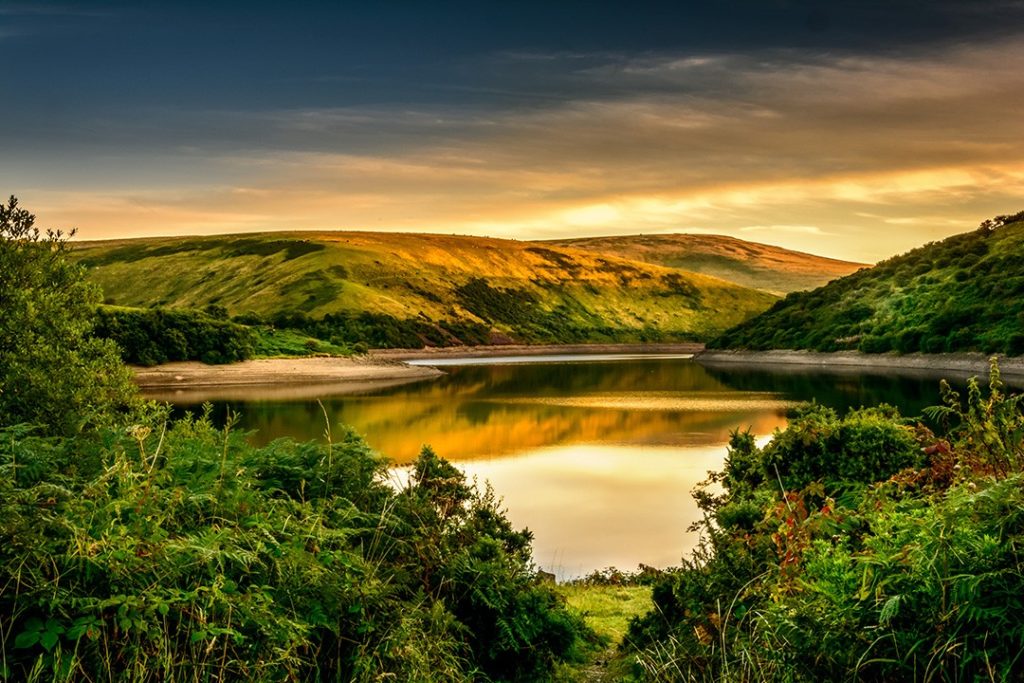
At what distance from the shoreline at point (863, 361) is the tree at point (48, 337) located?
67309 mm

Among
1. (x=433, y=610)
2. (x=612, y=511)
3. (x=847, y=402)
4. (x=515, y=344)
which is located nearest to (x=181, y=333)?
(x=847, y=402)

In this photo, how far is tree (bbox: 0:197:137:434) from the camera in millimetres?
18906

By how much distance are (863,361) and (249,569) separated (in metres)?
98.6

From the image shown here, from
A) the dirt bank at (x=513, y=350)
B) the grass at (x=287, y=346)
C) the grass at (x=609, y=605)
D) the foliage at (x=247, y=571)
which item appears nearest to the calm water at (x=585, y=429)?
the grass at (x=609, y=605)

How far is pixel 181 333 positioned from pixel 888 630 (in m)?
88.7

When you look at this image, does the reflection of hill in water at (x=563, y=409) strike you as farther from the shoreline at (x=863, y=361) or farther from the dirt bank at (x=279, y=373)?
the dirt bank at (x=279, y=373)

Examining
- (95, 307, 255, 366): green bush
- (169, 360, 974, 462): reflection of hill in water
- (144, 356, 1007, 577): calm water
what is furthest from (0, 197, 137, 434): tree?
(95, 307, 255, 366): green bush

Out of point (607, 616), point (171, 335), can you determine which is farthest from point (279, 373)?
point (607, 616)

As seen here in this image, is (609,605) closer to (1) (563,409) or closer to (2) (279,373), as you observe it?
(1) (563,409)

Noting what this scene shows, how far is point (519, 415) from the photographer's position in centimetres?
5553

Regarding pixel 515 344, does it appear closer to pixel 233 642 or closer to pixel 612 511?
pixel 612 511

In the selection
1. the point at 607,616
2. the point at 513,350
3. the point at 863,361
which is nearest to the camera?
the point at 607,616

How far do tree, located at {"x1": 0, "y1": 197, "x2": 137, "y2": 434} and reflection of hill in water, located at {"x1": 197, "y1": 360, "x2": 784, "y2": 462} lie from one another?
1082cm

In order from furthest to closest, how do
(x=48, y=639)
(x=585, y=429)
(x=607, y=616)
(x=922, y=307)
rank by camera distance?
1. (x=922, y=307)
2. (x=585, y=429)
3. (x=607, y=616)
4. (x=48, y=639)
